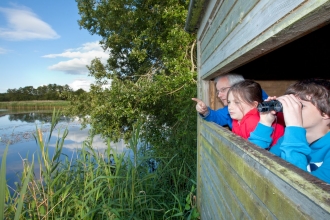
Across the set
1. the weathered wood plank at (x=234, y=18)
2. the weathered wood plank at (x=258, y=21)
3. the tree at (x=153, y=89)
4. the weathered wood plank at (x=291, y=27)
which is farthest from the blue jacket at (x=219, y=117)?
the tree at (x=153, y=89)

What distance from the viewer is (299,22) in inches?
31.7

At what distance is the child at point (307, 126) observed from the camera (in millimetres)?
1092

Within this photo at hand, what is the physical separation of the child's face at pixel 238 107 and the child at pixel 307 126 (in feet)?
2.33

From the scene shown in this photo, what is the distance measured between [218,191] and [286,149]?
108 centimetres

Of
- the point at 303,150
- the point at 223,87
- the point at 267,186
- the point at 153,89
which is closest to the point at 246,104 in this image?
the point at 223,87

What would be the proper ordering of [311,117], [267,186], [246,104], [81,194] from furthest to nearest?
[81,194], [246,104], [311,117], [267,186]

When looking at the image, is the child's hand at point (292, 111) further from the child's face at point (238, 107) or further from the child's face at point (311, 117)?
the child's face at point (238, 107)

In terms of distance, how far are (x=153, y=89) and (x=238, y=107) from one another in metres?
5.20

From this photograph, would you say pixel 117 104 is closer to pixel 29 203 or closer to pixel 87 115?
pixel 87 115

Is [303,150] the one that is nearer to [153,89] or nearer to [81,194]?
[81,194]

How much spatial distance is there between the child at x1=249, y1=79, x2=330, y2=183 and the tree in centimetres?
478

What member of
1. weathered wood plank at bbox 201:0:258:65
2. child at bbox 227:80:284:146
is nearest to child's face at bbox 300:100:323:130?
weathered wood plank at bbox 201:0:258:65

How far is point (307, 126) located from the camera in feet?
4.18

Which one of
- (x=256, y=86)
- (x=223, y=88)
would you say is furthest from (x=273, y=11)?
(x=223, y=88)
